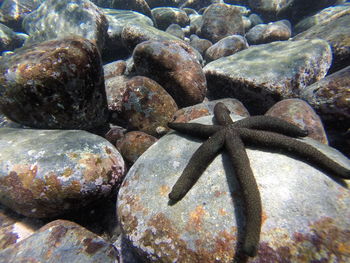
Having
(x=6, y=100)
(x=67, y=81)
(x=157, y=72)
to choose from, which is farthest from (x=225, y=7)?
(x=6, y=100)

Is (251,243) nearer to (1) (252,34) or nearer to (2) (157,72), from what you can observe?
(2) (157,72)

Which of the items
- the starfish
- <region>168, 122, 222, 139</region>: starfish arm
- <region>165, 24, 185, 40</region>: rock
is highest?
the starfish

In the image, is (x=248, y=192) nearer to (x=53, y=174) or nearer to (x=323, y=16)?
(x=53, y=174)

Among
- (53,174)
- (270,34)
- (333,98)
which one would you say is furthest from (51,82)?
(270,34)

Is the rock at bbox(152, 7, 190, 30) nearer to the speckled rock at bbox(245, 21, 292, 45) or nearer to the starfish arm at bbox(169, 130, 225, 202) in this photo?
the speckled rock at bbox(245, 21, 292, 45)

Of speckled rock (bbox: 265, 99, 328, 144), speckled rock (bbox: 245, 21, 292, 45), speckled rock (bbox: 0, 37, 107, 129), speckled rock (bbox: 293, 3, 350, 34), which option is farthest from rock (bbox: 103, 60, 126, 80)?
speckled rock (bbox: 293, 3, 350, 34)

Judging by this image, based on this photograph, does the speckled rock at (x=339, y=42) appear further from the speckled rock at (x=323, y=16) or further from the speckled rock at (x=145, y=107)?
the speckled rock at (x=145, y=107)
